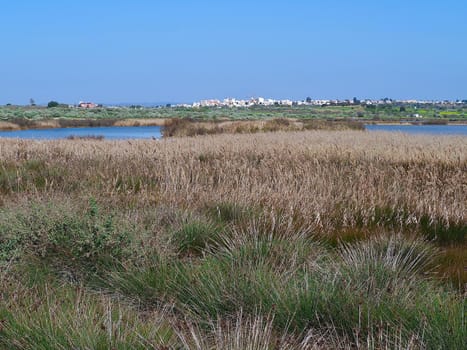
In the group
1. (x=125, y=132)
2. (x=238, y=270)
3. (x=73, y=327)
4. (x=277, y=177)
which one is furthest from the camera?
(x=125, y=132)

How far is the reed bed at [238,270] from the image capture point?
397cm

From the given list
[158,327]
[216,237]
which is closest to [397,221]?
[216,237]

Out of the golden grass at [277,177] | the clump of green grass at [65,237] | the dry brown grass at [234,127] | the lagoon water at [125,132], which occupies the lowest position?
the lagoon water at [125,132]

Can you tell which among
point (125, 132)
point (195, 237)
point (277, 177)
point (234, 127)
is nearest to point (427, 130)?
point (234, 127)

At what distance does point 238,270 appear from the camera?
5.17m

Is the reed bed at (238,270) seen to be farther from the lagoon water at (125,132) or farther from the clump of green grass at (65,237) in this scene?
the lagoon water at (125,132)

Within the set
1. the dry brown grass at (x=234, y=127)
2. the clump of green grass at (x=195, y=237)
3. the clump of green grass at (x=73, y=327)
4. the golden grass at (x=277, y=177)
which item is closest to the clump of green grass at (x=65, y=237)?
the clump of green grass at (x=195, y=237)

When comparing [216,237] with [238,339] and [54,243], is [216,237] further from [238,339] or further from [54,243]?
[238,339]

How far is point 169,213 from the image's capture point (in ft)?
25.3

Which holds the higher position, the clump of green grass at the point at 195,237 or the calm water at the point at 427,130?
the clump of green grass at the point at 195,237

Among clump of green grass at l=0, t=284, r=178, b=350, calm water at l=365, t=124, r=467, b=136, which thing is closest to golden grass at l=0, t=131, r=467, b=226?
clump of green grass at l=0, t=284, r=178, b=350

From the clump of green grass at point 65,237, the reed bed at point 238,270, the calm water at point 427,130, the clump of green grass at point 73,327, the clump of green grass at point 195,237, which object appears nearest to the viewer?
the clump of green grass at point 73,327

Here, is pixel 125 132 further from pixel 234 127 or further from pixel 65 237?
pixel 65 237

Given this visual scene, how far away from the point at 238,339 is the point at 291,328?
1063 millimetres
